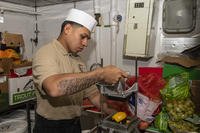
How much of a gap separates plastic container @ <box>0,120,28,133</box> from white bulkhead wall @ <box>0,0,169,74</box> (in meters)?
1.11

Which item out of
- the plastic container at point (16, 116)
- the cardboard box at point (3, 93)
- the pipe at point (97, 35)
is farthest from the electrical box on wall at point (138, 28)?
the plastic container at point (16, 116)

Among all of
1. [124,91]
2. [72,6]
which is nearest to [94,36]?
[72,6]

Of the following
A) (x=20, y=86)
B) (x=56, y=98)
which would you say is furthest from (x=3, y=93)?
(x=56, y=98)

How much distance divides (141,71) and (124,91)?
1.05 metres

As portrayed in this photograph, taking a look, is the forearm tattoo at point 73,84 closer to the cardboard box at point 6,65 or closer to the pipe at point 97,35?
the pipe at point 97,35

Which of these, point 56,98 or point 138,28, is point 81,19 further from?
point 138,28

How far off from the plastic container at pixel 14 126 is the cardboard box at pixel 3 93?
0.21 m

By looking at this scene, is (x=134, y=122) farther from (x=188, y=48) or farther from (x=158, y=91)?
(x=188, y=48)

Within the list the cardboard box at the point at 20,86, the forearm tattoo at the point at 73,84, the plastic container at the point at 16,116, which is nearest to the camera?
the forearm tattoo at the point at 73,84

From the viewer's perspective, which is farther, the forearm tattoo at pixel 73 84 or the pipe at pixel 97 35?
the pipe at pixel 97 35

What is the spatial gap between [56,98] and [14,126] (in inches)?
55.8

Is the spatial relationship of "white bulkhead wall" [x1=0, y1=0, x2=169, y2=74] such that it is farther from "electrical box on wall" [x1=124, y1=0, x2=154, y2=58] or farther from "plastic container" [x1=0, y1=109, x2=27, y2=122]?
"plastic container" [x1=0, y1=109, x2=27, y2=122]

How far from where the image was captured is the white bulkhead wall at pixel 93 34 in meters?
2.55

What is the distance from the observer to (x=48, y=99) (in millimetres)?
1529
